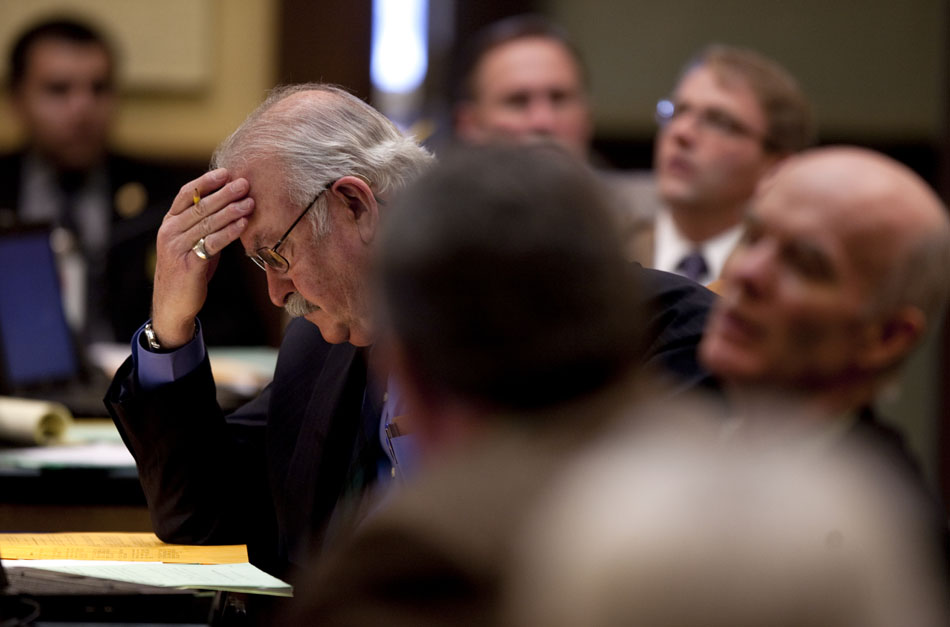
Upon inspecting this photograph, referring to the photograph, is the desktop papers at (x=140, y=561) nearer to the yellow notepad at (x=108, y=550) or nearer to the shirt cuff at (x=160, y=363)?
the yellow notepad at (x=108, y=550)

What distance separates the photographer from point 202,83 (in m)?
4.77

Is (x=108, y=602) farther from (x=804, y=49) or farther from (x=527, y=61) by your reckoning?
(x=804, y=49)

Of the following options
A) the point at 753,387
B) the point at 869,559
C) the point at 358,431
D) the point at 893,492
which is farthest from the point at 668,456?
the point at 358,431

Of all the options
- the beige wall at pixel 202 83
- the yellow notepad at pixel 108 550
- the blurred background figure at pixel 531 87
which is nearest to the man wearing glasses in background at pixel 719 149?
the blurred background figure at pixel 531 87

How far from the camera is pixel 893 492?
1044mm

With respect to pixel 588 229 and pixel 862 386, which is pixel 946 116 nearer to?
pixel 862 386

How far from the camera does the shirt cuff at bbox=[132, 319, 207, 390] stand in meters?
1.75

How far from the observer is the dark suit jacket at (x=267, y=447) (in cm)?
172

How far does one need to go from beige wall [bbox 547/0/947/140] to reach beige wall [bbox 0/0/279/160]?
4.09ft

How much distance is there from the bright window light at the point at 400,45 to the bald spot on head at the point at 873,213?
3.92 m

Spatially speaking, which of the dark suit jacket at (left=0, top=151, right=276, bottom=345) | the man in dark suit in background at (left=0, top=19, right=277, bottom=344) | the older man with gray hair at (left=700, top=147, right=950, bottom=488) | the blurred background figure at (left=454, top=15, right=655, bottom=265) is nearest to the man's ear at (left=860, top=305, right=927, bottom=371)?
the older man with gray hair at (left=700, top=147, right=950, bottom=488)

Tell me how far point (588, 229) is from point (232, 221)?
100 cm

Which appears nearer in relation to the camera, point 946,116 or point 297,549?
point 297,549

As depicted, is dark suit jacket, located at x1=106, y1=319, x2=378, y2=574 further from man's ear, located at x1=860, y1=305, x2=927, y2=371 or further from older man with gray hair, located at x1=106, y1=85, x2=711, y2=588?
man's ear, located at x1=860, y1=305, x2=927, y2=371
